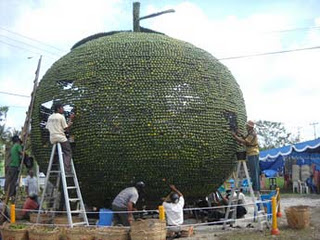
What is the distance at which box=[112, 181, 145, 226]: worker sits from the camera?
777 cm

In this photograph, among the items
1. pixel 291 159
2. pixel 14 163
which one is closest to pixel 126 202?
pixel 14 163

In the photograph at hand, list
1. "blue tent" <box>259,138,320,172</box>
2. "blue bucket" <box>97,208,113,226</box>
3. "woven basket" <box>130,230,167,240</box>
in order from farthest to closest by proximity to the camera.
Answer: "blue tent" <box>259,138,320,172</box> → "blue bucket" <box>97,208,113,226</box> → "woven basket" <box>130,230,167,240</box>

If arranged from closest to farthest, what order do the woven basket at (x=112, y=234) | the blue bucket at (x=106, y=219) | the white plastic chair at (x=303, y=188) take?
the woven basket at (x=112, y=234), the blue bucket at (x=106, y=219), the white plastic chair at (x=303, y=188)

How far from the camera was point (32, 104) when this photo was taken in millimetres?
8984

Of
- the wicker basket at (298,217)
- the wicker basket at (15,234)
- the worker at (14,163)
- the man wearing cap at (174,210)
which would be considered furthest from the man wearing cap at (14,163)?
the wicker basket at (298,217)

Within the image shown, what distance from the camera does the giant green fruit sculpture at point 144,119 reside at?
8.05 m

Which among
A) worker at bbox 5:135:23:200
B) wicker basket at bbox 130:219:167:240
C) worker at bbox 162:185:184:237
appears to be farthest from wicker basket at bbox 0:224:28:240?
worker at bbox 162:185:184:237

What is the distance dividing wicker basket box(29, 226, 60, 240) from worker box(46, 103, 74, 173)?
1269mm

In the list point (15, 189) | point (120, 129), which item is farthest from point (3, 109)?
point (120, 129)

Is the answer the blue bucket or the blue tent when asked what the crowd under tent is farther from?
the blue bucket

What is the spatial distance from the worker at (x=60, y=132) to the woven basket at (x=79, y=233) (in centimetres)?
133

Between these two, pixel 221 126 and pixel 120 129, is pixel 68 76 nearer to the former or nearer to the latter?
pixel 120 129

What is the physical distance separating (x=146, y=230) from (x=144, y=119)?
2225mm

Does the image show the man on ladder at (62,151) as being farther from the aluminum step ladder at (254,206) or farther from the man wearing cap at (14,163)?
the aluminum step ladder at (254,206)
